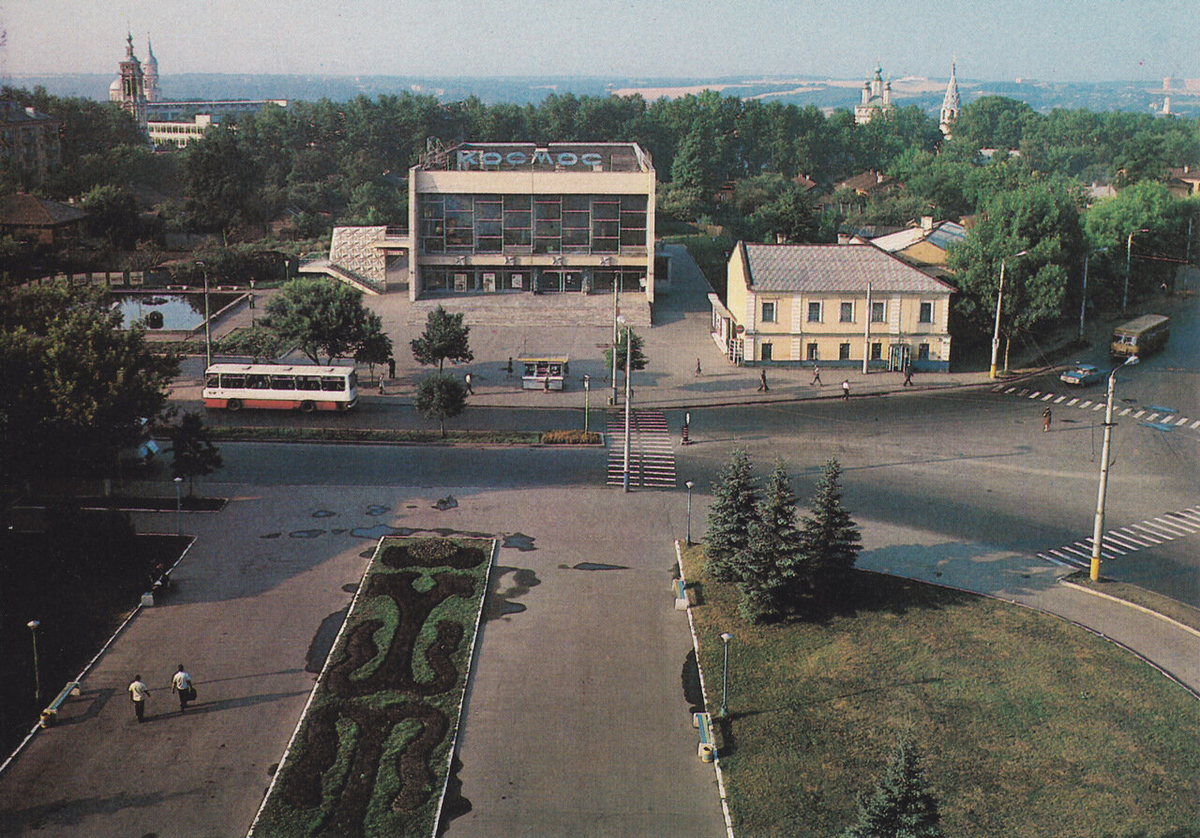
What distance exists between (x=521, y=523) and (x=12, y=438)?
17798 millimetres

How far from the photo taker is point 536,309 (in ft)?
264

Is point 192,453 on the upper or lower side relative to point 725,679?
upper

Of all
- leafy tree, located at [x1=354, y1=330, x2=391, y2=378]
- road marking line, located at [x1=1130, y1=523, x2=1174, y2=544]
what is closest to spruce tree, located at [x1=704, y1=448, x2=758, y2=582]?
road marking line, located at [x1=1130, y1=523, x2=1174, y2=544]

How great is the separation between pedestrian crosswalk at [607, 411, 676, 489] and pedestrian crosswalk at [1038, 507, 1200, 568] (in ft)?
49.7

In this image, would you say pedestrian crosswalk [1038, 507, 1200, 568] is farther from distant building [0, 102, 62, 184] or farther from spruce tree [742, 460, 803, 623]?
distant building [0, 102, 62, 184]

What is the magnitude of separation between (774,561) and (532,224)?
54819 mm

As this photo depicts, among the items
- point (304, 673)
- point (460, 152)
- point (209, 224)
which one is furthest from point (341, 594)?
point (209, 224)

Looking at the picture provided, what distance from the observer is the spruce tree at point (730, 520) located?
36125 millimetres

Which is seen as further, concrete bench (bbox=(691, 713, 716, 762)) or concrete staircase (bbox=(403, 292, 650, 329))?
concrete staircase (bbox=(403, 292, 650, 329))

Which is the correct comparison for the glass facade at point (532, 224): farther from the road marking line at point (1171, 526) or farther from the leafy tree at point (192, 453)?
the road marking line at point (1171, 526)

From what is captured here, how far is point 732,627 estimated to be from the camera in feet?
110

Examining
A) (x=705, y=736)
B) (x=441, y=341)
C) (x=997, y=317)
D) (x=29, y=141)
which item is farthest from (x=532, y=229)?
(x=29, y=141)

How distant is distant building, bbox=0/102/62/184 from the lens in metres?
118

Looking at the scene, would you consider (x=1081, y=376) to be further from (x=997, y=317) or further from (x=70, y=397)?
(x=70, y=397)
